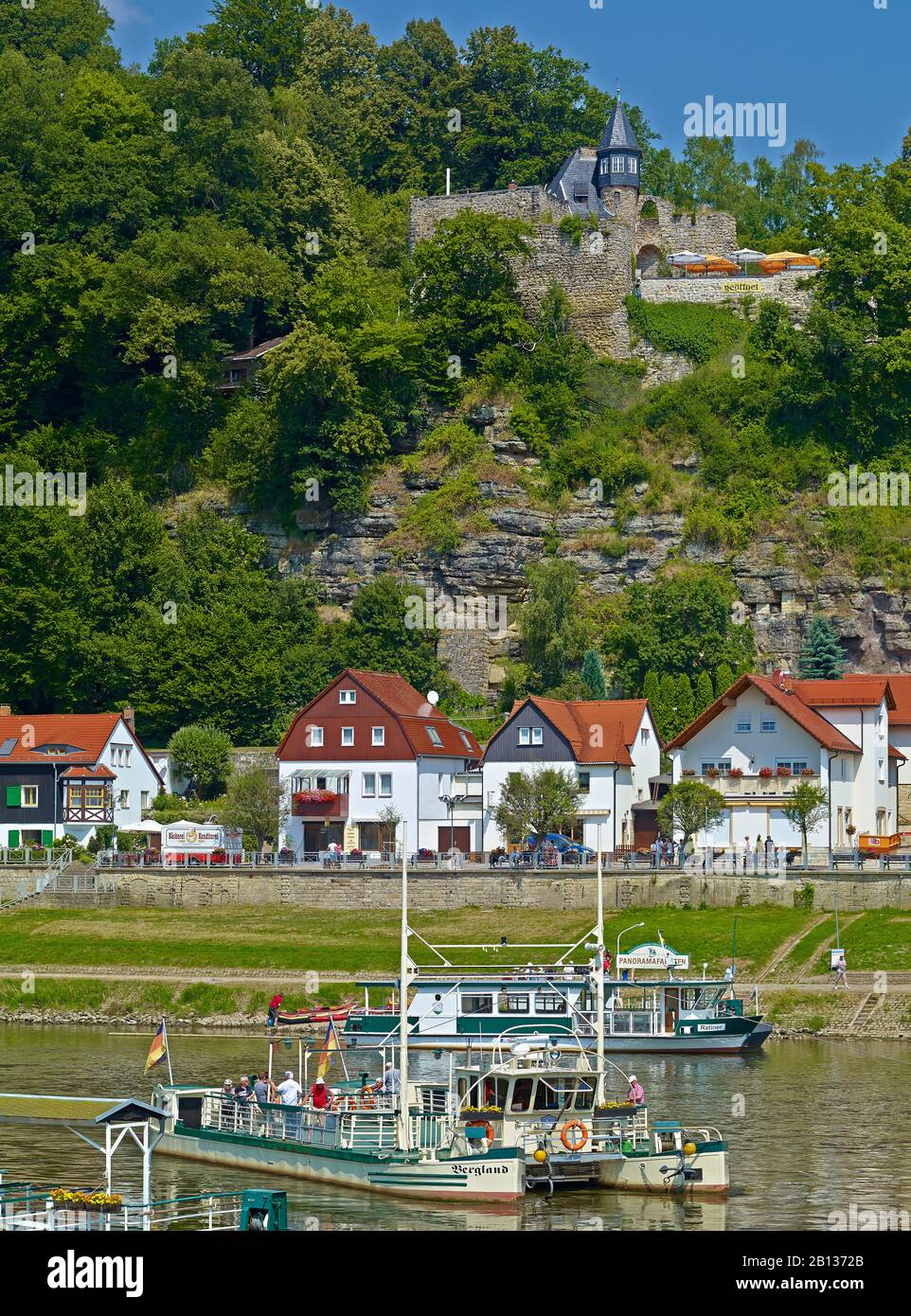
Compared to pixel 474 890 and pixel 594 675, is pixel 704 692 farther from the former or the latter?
pixel 474 890

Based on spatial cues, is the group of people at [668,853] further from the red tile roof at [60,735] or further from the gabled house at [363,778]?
the red tile roof at [60,735]

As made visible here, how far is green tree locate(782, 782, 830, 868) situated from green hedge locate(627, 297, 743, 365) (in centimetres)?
4018

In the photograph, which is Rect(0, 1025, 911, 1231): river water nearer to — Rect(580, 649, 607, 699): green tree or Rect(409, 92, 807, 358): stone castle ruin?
Rect(580, 649, 607, 699): green tree

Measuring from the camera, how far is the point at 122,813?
91.2 meters

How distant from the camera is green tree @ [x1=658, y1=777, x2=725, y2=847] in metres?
79.1

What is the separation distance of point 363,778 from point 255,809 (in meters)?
5.77

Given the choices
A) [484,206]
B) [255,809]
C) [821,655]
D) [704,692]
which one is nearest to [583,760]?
[704,692]

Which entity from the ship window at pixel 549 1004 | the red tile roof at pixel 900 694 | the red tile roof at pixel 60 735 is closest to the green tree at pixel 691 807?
the red tile roof at pixel 900 694

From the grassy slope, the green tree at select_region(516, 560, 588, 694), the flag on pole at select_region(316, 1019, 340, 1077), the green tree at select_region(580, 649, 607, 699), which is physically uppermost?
the green tree at select_region(516, 560, 588, 694)

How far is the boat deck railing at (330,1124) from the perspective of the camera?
4219 cm

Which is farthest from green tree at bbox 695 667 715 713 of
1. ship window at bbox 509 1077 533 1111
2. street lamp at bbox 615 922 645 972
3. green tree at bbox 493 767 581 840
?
ship window at bbox 509 1077 533 1111

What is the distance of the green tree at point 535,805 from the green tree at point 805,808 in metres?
8.63

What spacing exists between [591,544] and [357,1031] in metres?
51.8

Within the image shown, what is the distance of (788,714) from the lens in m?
83.1
